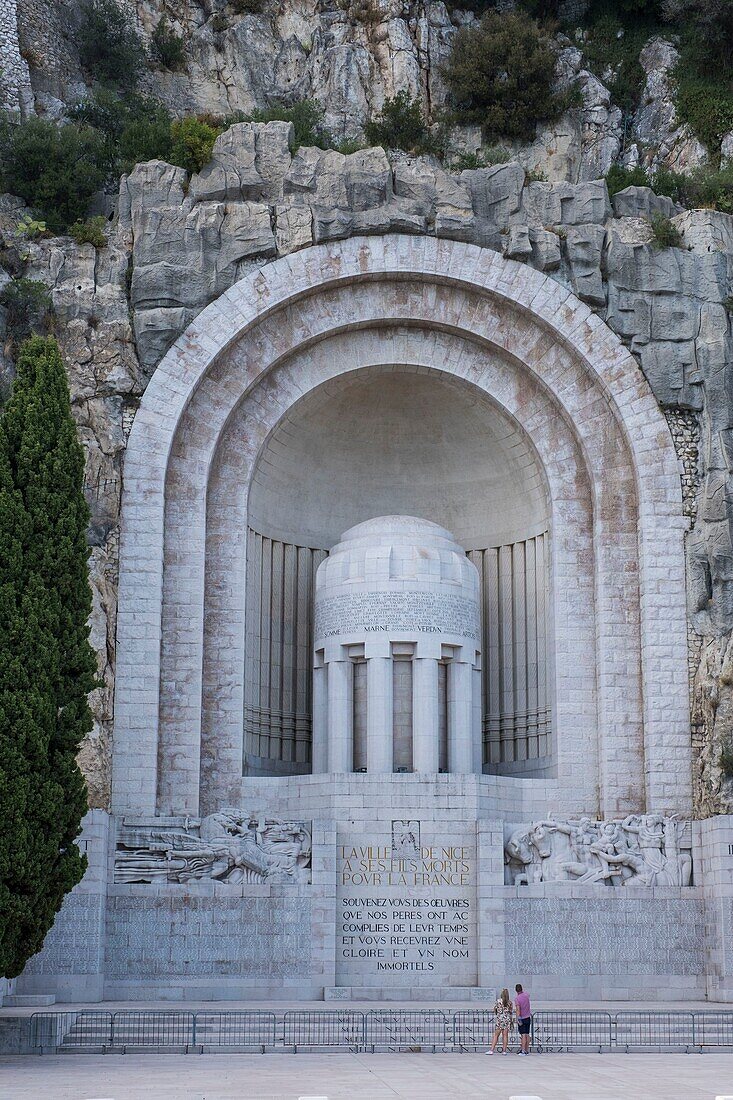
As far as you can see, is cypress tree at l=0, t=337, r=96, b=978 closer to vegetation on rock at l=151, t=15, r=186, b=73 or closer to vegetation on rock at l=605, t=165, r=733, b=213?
vegetation on rock at l=605, t=165, r=733, b=213

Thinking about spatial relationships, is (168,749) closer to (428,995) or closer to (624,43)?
(428,995)

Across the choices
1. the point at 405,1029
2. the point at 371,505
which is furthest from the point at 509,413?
the point at 405,1029

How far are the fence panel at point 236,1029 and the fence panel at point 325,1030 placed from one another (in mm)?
255

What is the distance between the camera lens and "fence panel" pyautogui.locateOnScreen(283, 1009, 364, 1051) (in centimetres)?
1650

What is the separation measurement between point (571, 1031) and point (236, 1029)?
3893mm

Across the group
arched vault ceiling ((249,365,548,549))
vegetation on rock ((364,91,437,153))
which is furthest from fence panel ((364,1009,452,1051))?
vegetation on rock ((364,91,437,153))

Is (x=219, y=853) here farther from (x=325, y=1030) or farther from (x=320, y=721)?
(x=325, y=1030)

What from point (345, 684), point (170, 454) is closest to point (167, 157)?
point (170, 454)

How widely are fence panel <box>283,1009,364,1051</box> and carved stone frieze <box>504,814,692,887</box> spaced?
589cm

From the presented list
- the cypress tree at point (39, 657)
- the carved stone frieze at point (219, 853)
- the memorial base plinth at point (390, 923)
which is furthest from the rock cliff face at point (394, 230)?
the cypress tree at point (39, 657)

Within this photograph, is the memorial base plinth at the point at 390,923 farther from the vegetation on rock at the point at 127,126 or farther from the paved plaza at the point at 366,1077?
the vegetation on rock at the point at 127,126

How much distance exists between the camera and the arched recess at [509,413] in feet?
80.8

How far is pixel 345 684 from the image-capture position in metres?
25.1

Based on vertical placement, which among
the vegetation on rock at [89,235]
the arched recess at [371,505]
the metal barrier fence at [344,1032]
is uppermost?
the vegetation on rock at [89,235]
